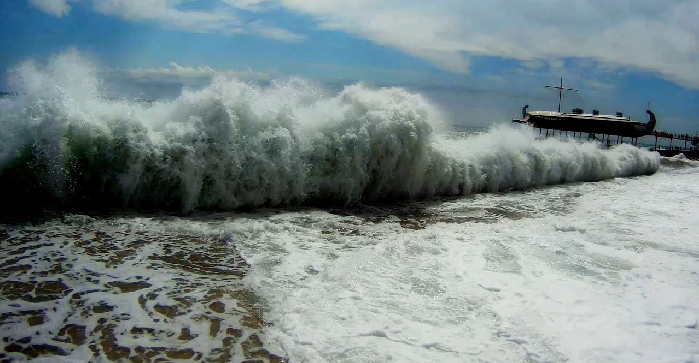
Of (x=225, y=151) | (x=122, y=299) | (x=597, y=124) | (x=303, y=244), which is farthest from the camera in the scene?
(x=597, y=124)

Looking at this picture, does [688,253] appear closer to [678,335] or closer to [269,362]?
[678,335]

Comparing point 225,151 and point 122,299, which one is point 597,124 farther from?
point 122,299

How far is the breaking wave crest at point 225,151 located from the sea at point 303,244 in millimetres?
35

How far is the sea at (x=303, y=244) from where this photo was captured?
3760mm

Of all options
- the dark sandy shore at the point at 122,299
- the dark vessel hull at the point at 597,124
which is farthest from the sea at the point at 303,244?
the dark vessel hull at the point at 597,124

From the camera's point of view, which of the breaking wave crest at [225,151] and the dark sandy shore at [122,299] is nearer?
the dark sandy shore at [122,299]

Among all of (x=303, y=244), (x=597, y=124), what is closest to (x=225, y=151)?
(x=303, y=244)

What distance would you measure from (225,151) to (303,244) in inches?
126

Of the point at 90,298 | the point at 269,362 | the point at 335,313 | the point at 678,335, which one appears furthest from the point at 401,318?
the point at 90,298

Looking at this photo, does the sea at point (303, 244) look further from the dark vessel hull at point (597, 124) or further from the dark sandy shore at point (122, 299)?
the dark vessel hull at point (597, 124)

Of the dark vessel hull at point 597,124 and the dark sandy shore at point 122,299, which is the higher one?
the dark vessel hull at point 597,124

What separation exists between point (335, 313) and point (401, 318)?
1.97 ft

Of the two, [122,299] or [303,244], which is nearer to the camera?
[122,299]

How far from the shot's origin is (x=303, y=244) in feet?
20.6
